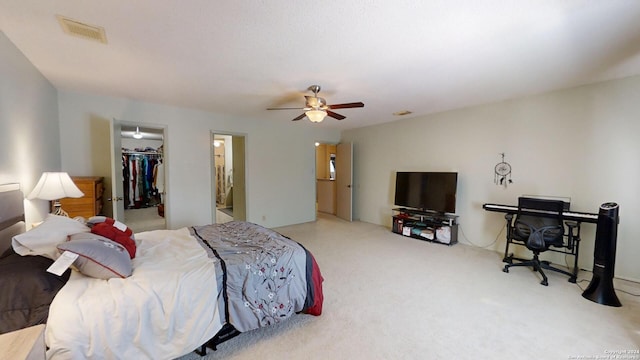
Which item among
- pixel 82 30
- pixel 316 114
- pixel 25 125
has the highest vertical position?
pixel 82 30

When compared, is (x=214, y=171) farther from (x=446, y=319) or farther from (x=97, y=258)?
(x=446, y=319)

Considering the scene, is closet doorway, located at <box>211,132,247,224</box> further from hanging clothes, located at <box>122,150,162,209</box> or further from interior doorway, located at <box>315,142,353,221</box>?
interior doorway, located at <box>315,142,353,221</box>

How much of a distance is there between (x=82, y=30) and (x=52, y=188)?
4.73 feet

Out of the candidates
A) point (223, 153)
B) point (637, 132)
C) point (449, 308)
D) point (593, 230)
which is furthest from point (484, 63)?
point (223, 153)

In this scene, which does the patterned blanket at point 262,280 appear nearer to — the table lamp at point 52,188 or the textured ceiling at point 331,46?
the table lamp at point 52,188

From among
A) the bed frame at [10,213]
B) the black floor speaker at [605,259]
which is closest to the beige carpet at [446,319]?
the black floor speaker at [605,259]

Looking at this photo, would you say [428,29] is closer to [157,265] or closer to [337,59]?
[337,59]

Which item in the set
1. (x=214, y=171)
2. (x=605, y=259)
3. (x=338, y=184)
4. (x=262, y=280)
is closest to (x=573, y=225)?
(x=605, y=259)

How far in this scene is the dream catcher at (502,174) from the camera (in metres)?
3.93

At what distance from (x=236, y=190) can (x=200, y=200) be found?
1.13m

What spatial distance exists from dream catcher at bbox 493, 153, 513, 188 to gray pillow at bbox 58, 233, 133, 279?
15.6 feet

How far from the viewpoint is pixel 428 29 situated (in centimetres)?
195

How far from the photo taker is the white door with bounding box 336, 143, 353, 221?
6293 mm

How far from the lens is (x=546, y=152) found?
3.57 m
